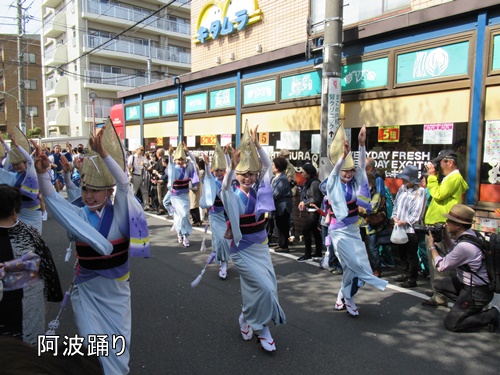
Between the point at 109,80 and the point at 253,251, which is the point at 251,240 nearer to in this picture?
the point at 253,251

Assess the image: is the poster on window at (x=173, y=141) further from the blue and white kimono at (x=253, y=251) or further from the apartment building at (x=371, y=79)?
the blue and white kimono at (x=253, y=251)

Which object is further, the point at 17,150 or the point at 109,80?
the point at 109,80

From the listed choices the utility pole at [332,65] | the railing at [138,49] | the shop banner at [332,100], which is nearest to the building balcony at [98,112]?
the railing at [138,49]

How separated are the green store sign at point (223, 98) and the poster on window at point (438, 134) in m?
6.11

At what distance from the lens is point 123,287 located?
9.87ft

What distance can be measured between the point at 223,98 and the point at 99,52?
23479 millimetres

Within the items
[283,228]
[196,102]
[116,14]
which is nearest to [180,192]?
[283,228]

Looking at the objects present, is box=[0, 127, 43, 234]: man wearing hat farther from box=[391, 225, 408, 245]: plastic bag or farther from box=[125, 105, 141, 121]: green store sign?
box=[125, 105, 141, 121]: green store sign

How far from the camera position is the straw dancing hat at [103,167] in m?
2.89

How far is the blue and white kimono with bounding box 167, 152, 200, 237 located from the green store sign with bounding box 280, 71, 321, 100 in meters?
3.22

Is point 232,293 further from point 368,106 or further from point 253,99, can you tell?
point 253,99

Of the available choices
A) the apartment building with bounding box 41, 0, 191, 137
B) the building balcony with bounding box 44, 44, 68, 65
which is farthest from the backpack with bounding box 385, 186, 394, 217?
the building balcony with bounding box 44, 44, 68, 65

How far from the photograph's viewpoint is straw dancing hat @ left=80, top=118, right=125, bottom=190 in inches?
114

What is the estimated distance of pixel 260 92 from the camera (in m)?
10.4
